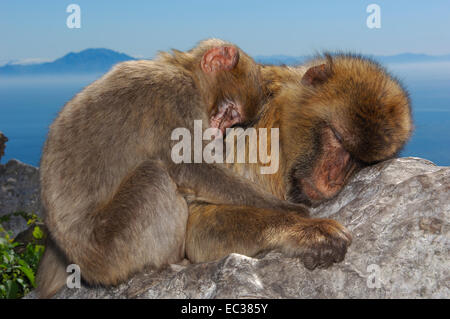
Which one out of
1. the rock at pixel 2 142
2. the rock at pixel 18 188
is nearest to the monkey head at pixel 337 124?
the rock at pixel 18 188

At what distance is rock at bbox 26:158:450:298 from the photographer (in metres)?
2.60

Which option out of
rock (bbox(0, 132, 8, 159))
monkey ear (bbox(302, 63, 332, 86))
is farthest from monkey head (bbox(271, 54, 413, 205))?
rock (bbox(0, 132, 8, 159))

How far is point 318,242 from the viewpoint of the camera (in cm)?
279

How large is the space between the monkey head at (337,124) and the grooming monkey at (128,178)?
0.28m

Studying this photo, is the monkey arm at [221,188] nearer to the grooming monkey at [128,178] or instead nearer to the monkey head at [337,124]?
the grooming monkey at [128,178]

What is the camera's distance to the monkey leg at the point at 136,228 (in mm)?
3043

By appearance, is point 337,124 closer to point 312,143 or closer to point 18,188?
point 312,143

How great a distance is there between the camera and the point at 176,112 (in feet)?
10.8

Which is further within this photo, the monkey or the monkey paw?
the monkey

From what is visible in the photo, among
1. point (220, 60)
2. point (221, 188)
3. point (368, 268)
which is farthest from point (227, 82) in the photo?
point (368, 268)

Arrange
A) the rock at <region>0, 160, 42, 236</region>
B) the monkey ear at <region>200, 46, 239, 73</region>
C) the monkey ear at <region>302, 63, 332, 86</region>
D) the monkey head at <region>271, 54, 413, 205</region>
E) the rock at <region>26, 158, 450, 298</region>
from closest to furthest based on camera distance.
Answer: the rock at <region>26, 158, 450, 298</region>
the monkey head at <region>271, 54, 413, 205</region>
the monkey ear at <region>302, 63, 332, 86</region>
the monkey ear at <region>200, 46, 239, 73</region>
the rock at <region>0, 160, 42, 236</region>

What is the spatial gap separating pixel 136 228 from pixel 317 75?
1.60 metres

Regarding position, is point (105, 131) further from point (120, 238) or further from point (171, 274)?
point (171, 274)

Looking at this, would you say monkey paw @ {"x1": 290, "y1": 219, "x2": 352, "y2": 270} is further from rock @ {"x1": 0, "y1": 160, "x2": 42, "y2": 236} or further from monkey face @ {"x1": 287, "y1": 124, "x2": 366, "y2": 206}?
rock @ {"x1": 0, "y1": 160, "x2": 42, "y2": 236}
